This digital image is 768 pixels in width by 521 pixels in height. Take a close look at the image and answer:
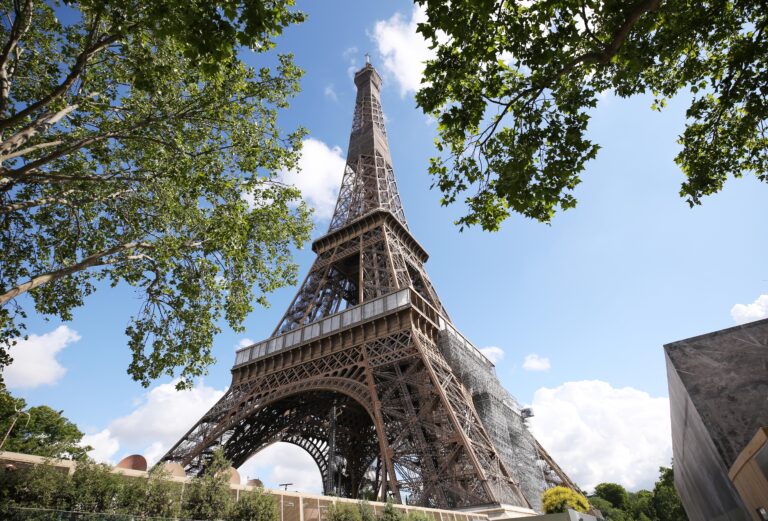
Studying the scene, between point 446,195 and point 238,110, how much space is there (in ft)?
20.3

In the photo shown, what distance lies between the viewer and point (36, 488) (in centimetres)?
717

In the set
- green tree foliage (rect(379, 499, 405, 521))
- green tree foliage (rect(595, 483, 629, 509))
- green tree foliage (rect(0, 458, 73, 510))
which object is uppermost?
green tree foliage (rect(0, 458, 73, 510))

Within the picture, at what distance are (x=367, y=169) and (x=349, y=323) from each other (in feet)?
61.4

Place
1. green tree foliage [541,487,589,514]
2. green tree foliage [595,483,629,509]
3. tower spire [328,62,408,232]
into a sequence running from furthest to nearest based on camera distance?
green tree foliage [595,483,629,509] < tower spire [328,62,408,232] < green tree foliage [541,487,589,514]

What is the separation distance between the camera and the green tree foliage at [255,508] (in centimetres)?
956

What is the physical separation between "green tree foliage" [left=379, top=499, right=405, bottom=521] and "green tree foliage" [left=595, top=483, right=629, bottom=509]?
250 feet

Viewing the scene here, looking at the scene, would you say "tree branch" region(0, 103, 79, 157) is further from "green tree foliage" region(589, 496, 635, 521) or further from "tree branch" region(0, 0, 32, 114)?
"green tree foliage" region(589, 496, 635, 521)

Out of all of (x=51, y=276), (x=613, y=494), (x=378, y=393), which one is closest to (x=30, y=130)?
(x=51, y=276)

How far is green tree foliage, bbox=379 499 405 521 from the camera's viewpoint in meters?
11.8

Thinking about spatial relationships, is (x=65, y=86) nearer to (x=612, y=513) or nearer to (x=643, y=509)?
(x=612, y=513)

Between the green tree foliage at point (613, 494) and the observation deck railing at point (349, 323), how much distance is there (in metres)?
64.2

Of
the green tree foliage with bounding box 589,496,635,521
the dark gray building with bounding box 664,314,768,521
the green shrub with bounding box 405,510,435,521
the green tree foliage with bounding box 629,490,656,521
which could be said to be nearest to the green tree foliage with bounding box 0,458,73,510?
the green shrub with bounding box 405,510,435,521

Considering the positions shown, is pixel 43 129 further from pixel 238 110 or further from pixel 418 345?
pixel 418 345

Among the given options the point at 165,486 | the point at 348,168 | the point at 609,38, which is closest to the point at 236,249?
the point at 165,486
